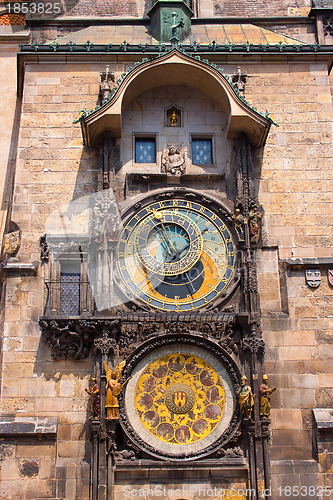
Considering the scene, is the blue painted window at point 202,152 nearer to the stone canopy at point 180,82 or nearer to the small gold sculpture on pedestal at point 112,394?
the stone canopy at point 180,82

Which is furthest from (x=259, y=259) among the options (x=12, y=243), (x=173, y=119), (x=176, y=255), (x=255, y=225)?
(x=12, y=243)

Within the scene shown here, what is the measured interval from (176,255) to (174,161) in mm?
1698

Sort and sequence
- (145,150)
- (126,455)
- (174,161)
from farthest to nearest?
(145,150), (174,161), (126,455)

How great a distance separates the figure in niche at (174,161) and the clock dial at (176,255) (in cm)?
54

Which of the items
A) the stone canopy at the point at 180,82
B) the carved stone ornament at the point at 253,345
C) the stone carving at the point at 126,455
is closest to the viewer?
the stone carving at the point at 126,455

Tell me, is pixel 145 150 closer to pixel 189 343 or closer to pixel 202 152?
pixel 202 152

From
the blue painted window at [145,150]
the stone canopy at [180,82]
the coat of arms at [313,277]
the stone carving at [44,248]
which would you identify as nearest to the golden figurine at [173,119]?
the blue painted window at [145,150]

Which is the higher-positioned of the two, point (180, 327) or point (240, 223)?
point (240, 223)

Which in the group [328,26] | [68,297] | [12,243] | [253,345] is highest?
[328,26]

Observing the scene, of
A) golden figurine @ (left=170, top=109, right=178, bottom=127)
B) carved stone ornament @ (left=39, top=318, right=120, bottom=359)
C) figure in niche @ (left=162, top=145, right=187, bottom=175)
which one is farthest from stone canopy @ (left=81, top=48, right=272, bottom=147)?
carved stone ornament @ (left=39, top=318, right=120, bottom=359)

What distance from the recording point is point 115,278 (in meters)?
12.8

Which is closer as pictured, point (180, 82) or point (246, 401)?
point (246, 401)

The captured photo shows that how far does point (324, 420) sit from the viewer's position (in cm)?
1195

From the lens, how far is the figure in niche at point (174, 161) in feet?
44.6
